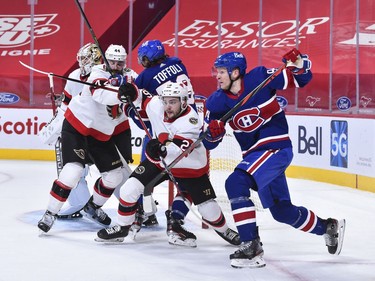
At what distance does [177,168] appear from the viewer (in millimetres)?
3988

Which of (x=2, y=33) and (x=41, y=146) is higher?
(x=2, y=33)

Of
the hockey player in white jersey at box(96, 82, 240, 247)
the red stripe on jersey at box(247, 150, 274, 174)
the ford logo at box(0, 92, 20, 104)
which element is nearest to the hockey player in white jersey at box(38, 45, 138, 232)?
the hockey player in white jersey at box(96, 82, 240, 247)

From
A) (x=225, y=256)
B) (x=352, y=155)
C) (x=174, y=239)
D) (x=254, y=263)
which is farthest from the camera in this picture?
(x=352, y=155)

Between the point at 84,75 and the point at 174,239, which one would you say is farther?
the point at 84,75

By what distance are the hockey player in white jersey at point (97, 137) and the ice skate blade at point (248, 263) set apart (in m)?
1.02

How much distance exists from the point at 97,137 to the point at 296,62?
4.47 ft

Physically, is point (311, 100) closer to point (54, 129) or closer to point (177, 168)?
point (54, 129)

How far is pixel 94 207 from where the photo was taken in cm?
469

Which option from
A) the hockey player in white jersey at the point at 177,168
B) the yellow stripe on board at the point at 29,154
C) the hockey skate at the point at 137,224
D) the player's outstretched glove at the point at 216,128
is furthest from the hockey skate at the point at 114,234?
the yellow stripe on board at the point at 29,154

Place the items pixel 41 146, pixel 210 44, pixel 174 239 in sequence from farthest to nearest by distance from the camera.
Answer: pixel 210 44
pixel 41 146
pixel 174 239

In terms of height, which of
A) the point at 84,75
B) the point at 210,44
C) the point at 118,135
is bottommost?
the point at 118,135

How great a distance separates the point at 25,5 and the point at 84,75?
6719 millimetres

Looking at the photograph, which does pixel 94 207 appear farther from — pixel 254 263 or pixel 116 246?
pixel 254 263

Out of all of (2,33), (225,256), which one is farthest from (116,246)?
(2,33)
